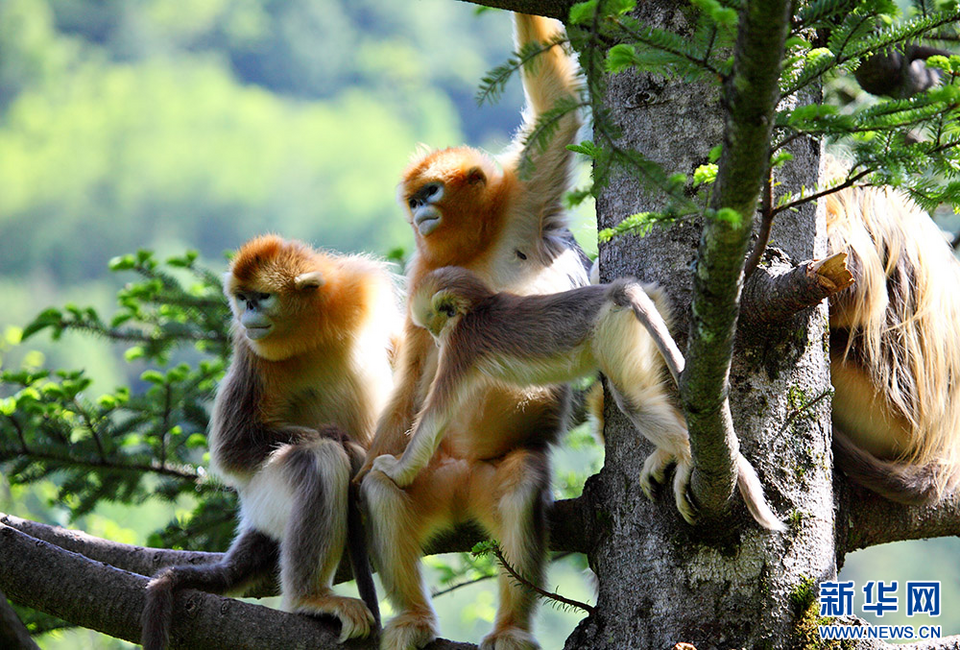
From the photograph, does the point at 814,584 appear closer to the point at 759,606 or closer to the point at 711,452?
the point at 759,606

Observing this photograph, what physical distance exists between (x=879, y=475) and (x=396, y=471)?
143cm

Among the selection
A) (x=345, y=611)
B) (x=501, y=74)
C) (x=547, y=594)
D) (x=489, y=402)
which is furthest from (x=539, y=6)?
(x=345, y=611)

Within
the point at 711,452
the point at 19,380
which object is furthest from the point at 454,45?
the point at 711,452

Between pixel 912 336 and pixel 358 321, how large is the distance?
2.02m

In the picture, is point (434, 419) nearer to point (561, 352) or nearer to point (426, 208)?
point (561, 352)

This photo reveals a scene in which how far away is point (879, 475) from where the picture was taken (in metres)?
2.74

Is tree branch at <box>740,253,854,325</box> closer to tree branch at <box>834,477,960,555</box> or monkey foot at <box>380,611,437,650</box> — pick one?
tree branch at <box>834,477,960,555</box>

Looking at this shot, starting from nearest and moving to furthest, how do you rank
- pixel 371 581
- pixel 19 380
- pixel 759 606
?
1. pixel 759 606
2. pixel 371 581
3. pixel 19 380

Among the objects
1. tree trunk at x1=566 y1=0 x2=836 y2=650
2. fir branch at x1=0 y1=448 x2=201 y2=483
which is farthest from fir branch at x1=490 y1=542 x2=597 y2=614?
fir branch at x1=0 y1=448 x2=201 y2=483

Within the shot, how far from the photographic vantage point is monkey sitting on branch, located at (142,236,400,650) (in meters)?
2.95

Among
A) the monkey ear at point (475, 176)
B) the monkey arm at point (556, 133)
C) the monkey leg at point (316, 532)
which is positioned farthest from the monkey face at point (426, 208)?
the monkey leg at point (316, 532)

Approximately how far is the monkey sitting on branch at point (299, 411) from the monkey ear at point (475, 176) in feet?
2.33

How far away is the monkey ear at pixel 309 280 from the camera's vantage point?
11.7 feet

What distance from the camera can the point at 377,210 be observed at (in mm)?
27703
